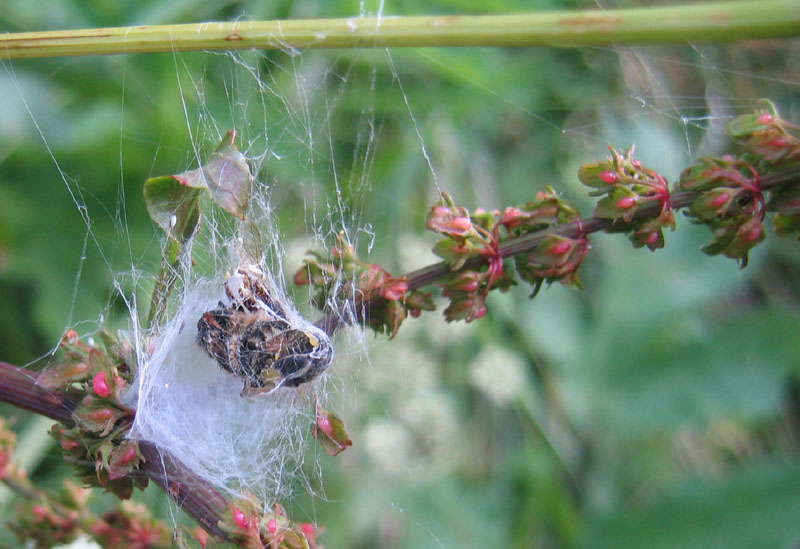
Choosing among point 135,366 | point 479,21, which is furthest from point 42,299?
point 479,21

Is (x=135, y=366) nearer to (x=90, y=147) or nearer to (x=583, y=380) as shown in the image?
(x=90, y=147)

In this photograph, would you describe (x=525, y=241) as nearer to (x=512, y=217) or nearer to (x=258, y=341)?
(x=512, y=217)

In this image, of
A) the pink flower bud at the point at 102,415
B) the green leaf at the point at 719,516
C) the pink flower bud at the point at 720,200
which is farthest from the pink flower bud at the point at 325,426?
the green leaf at the point at 719,516

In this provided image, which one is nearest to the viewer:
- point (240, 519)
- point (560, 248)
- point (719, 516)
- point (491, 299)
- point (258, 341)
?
point (240, 519)

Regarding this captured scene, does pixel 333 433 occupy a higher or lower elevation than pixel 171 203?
lower

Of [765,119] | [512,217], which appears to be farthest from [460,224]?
[765,119]

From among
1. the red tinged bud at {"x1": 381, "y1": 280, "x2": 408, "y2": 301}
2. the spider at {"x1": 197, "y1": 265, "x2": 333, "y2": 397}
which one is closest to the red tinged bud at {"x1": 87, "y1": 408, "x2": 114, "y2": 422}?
the spider at {"x1": 197, "y1": 265, "x2": 333, "y2": 397}

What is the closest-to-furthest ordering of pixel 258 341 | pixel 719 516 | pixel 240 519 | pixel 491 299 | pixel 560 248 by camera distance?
1. pixel 240 519
2. pixel 560 248
3. pixel 258 341
4. pixel 719 516
5. pixel 491 299
